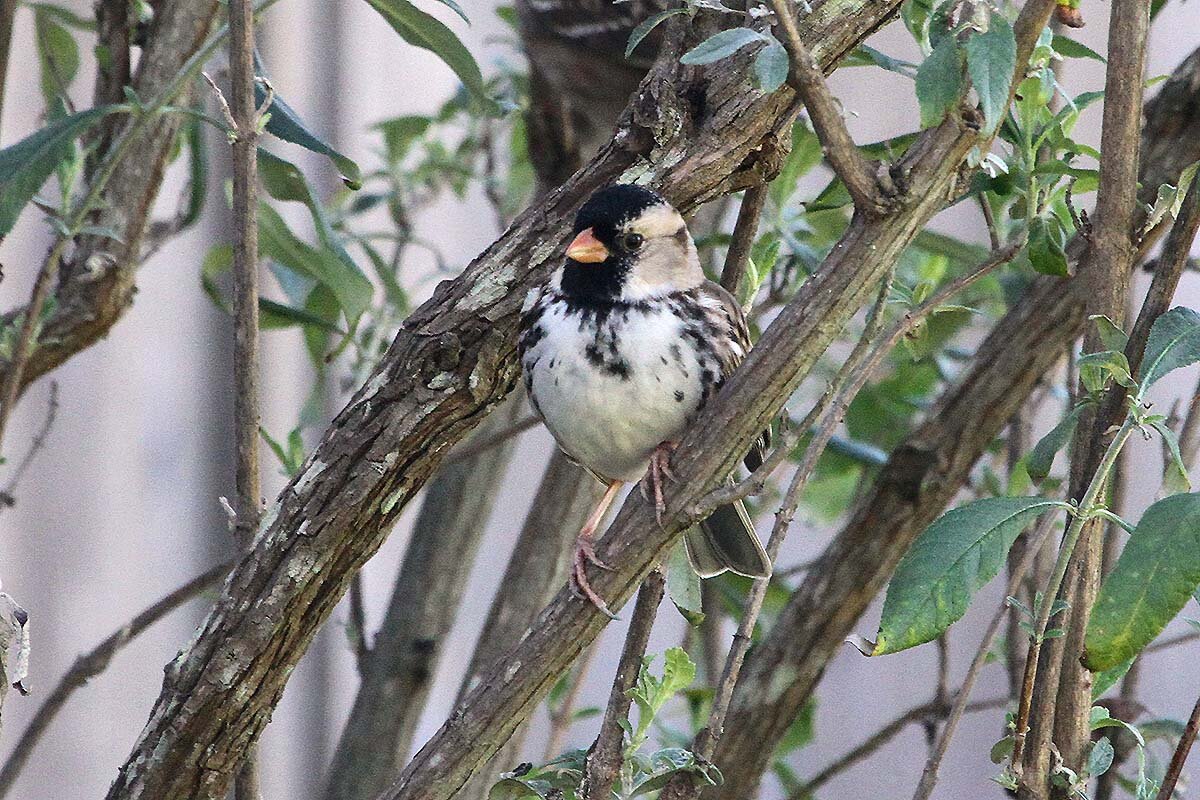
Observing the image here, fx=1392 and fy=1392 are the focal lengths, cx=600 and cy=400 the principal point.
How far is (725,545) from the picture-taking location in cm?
128

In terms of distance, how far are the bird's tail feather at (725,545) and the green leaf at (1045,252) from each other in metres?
0.40

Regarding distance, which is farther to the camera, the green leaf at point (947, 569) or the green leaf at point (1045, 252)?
the green leaf at point (1045, 252)

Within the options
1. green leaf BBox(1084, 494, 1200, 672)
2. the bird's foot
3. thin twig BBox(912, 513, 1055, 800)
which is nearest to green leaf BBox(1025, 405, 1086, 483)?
thin twig BBox(912, 513, 1055, 800)

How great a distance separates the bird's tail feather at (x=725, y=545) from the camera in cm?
127

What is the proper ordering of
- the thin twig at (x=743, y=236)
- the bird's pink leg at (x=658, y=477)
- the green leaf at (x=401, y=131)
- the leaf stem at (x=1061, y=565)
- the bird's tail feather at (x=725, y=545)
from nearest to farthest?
1. the leaf stem at (x=1061, y=565)
2. the bird's pink leg at (x=658, y=477)
3. the thin twig at (x=743, y=236)
4. the bird's tail feather at (x=725, y=545)
5. the green leaf at (x=401, y=131)

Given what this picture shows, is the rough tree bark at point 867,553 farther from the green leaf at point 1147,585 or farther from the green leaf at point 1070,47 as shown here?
the green leaf at point 1147,585

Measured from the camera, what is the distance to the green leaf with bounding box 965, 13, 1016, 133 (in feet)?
2.45

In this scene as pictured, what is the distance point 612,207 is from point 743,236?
13 cm

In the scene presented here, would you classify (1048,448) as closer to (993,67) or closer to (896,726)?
(993,67)

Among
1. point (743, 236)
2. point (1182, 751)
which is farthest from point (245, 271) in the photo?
point (1182, 751)

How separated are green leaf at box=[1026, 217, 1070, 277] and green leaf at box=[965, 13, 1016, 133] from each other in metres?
0.22

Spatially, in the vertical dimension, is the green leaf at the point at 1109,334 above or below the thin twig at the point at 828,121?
below

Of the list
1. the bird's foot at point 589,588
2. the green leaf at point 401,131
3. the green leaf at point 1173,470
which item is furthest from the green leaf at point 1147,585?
the green leaf at point 401,131

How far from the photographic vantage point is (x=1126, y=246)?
917 mm
